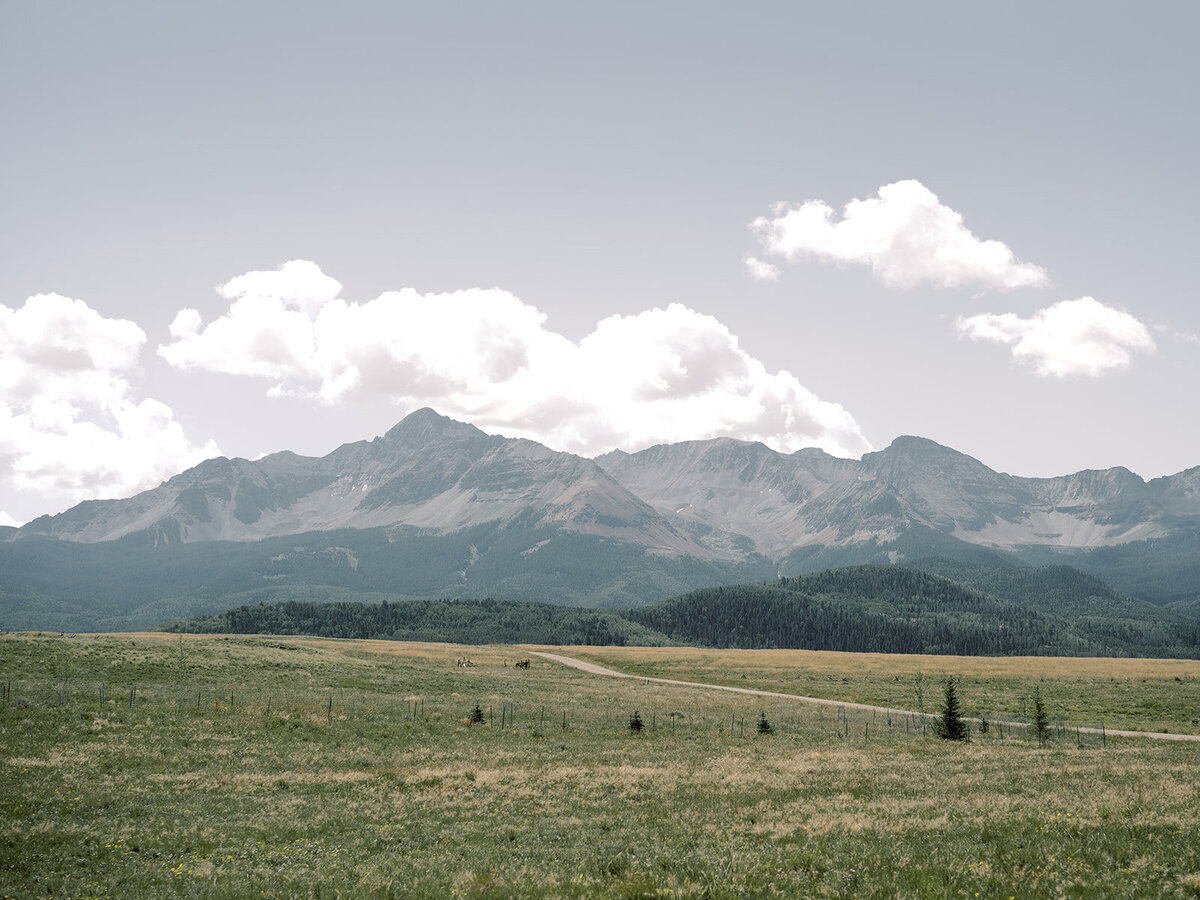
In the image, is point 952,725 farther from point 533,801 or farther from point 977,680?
point 977,680

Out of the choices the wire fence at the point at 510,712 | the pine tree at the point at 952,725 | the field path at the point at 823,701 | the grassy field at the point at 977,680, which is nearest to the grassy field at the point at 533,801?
the wire fence at the point at 510,712

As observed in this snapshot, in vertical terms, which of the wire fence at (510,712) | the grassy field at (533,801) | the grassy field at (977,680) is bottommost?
the grassy field at (977,680)

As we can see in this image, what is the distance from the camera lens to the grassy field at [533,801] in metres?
18.2

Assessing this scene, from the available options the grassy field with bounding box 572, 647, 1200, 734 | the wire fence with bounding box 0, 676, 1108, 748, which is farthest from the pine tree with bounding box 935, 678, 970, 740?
the grassy field with bounding box 572, 647, 1200, 734

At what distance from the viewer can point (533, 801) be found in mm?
31031

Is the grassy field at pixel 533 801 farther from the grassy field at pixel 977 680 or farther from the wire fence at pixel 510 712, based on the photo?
the grassy field at pixel 977 680

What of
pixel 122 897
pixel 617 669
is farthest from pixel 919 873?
pixel 617 669

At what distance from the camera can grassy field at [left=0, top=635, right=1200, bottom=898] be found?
18.2 meters

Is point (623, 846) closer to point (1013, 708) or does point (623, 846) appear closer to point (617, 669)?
point (1013, 708)

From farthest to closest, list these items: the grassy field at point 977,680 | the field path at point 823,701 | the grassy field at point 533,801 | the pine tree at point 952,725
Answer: the grassy field at point 977,680 < the field path at point 823,701 < the pine tree at point 952,725 < the grassy field at point 533,801

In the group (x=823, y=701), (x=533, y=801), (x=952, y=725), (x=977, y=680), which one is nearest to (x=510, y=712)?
(x=533, y=801)

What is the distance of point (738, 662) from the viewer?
136875 mm

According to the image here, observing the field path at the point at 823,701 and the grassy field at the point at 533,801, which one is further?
A: the field path at the point at 823,701

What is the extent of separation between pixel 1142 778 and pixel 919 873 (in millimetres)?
20662
